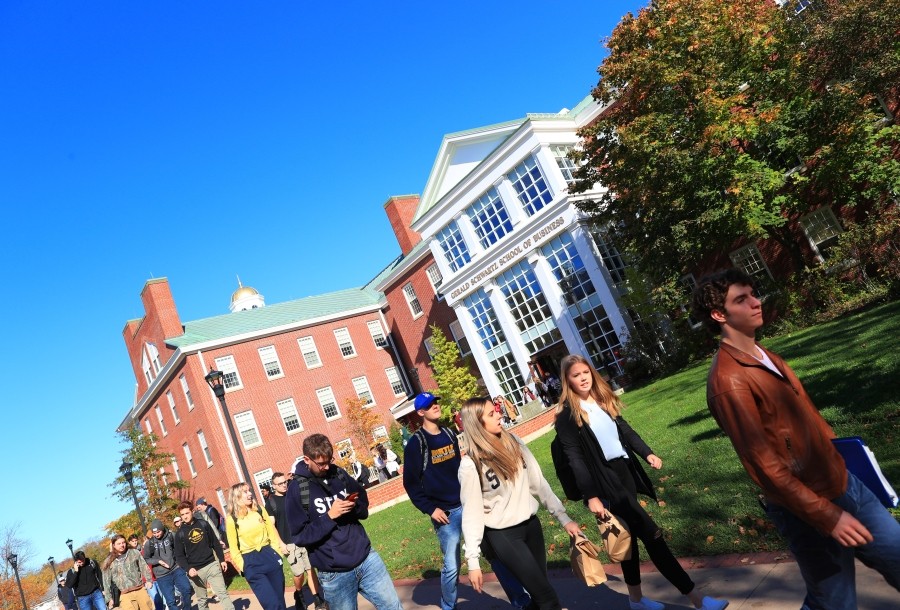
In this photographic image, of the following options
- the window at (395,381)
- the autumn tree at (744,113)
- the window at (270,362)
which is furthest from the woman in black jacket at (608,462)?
the window at (395,381)

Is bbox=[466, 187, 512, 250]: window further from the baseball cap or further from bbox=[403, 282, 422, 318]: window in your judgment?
the baseball cap

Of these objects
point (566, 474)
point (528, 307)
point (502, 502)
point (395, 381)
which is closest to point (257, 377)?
point (395, 381)

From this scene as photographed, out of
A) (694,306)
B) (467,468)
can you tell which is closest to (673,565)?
(467,468)

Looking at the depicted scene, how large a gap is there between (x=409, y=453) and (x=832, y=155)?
17193mm

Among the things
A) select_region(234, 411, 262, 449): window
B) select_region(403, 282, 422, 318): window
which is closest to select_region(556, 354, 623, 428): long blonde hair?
select_region(403, 282, 422, 318): window

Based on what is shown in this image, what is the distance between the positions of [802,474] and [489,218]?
27649 mm

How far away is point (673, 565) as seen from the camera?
460 centimetres

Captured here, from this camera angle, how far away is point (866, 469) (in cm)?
296

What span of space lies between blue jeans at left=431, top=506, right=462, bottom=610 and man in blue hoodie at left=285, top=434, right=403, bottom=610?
2.74ft

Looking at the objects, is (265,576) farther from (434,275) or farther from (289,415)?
(289,415)

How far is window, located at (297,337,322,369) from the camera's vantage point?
131 ft

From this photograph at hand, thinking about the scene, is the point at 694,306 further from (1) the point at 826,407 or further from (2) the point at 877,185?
(2) the point at 877,185

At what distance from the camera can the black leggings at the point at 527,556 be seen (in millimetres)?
4484

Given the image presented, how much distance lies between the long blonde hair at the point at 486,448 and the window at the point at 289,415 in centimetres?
3477
